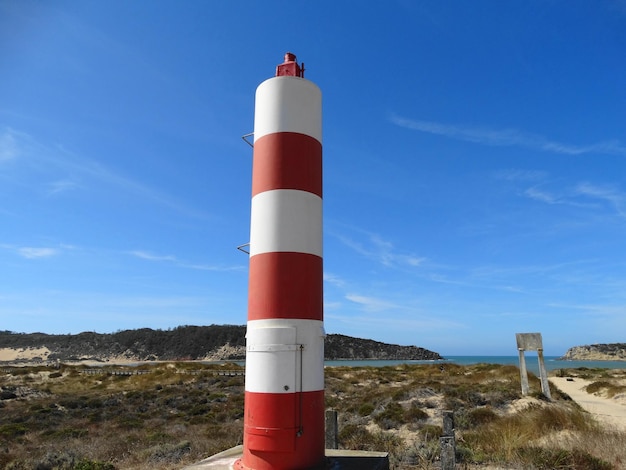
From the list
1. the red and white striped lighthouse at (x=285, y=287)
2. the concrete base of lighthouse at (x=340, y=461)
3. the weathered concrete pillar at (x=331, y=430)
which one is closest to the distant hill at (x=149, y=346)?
the weathered concrete pillar at (x=331, y=430)

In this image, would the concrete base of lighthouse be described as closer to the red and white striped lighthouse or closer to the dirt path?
the red and white striped lighthouse

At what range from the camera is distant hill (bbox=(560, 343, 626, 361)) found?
5108 inches

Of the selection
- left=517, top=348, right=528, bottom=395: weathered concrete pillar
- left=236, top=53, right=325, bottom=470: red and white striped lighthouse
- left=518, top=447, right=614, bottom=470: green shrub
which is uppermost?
left=236, top=53, right=325, bottom=470: red and white striped lighthouse

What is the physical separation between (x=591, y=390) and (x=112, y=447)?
2464 cm

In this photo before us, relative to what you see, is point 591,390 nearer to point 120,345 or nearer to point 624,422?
point 624,422

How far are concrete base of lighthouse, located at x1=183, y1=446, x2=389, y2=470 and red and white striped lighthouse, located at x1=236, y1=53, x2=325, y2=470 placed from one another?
0.89 feet

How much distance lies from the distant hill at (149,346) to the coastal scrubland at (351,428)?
91476 millimetres

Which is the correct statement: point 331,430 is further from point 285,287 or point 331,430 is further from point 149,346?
point 149,346

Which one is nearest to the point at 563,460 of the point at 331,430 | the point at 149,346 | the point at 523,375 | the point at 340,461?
the point at 331,430

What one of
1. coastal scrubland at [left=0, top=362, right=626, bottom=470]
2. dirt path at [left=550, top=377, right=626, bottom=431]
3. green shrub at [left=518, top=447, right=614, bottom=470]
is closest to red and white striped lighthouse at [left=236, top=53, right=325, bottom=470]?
coastal scrubland at [left=0, top=362, right=626, bottom=470]

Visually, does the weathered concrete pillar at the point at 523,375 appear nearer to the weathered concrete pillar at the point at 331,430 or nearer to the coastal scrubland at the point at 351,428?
the coastal scrubland at the point at 351,428

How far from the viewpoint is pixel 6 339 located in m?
127

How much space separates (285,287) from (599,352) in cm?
16682

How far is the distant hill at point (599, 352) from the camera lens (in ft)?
426
